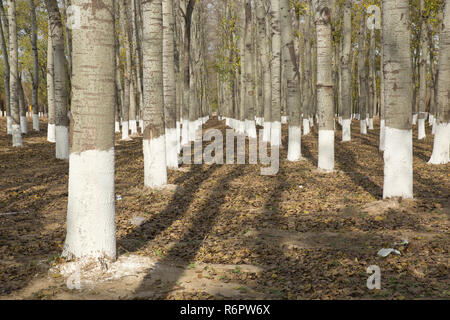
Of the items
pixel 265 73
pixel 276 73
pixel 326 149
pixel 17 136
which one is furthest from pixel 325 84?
pixel 17 136

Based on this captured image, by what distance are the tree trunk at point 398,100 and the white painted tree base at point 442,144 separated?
458 cm

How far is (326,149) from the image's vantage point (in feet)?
31.7

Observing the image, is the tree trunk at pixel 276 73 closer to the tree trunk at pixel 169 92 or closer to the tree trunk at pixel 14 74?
the tree trunk at pixel 169 92

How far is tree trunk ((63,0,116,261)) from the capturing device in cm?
384

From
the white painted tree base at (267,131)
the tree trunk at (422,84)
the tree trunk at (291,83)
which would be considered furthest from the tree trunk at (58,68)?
the tree trunk at (422,84)

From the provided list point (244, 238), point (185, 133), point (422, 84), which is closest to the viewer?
point (244, 238)

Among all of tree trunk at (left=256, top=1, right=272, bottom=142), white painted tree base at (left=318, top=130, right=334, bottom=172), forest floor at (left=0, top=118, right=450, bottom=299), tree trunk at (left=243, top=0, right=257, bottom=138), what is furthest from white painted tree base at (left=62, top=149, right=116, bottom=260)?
tree trunk at (left=243, top=0, right=257, bottom=138)

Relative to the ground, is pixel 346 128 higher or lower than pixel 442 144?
higher

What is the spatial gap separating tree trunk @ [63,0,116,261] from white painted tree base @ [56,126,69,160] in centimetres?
897

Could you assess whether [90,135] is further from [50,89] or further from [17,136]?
[50,89]

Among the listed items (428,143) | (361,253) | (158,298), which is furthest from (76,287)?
(428,143)

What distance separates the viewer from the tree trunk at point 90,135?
3838 mm

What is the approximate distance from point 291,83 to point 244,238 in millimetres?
7070

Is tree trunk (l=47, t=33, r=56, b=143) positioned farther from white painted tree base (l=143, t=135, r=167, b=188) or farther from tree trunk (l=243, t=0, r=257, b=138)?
white painted tree base (l=143, t=135, r=167, b=188)
